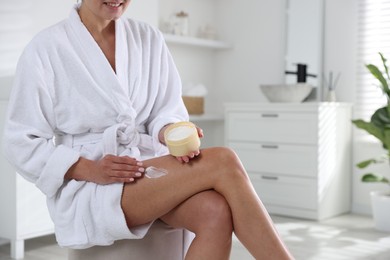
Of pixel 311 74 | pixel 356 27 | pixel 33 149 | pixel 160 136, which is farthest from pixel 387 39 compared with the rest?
pixel 33 149

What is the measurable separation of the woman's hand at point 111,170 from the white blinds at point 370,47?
2.93 m

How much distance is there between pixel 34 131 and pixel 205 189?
490 mm

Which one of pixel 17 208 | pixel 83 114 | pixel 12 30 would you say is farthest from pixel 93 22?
pixel 12 30

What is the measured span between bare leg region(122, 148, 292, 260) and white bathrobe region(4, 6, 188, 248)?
0.05 m

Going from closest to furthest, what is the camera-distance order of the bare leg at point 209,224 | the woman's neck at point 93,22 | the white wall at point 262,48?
the bare leg at point 209,224, the woman's neck at point 93,22, the white wall at point 262,48

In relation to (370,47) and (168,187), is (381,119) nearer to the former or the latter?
(370,47)

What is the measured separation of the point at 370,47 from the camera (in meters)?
4.16

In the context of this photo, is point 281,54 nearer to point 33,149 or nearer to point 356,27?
point 356,27

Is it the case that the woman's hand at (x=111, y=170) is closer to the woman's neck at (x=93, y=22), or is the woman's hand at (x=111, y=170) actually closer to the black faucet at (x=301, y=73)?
the woman's neck at (x=93, y=22)

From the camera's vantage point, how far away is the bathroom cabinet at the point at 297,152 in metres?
3.89

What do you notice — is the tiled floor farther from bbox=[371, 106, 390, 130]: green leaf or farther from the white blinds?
the white blinds

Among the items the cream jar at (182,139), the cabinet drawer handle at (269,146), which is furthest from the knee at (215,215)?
the cabinet drawer handle at (269,146)

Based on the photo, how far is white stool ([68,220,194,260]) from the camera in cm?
162

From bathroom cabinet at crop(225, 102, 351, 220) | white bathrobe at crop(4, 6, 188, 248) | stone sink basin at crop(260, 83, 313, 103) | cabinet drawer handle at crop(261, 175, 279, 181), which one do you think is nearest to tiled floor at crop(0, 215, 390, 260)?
bathroom cabinet at crop(225, 102, 351, 220)
